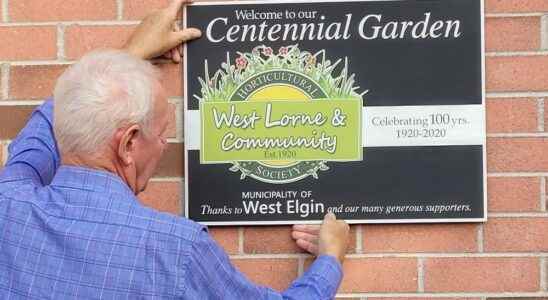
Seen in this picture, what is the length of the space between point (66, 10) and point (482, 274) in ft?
4.55

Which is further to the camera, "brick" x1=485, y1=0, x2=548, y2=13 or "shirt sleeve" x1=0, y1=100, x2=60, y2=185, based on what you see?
"brick" x1=485, y1=0, x2=548, y2=13

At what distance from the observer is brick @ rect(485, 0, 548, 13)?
7.52 feet

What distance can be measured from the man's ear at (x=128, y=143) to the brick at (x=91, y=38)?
705mm

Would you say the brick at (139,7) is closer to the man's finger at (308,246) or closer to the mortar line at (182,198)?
the mortar line at (182,198)

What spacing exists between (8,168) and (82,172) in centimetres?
34

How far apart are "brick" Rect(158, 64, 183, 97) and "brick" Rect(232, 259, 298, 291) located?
1.74ft

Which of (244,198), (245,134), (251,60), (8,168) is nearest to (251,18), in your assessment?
(251,60)

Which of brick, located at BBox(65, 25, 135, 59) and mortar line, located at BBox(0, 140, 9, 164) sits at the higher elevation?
brick, located at BBox(65, 25, 135, 59)

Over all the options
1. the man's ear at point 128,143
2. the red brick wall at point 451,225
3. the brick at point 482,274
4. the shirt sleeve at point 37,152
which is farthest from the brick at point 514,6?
the shirt sleeve at point 37,152

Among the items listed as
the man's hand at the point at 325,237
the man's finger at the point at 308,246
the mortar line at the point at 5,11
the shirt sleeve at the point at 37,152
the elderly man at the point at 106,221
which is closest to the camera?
the elderly man at the point at 106,221

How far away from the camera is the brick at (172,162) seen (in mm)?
2350

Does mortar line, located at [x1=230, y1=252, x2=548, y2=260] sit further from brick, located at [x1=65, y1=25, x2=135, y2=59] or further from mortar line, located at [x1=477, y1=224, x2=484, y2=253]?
brick, located at [x1=65, y1=25, x2=135, y2=59]

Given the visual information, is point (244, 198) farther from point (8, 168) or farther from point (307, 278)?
point (8, 168)

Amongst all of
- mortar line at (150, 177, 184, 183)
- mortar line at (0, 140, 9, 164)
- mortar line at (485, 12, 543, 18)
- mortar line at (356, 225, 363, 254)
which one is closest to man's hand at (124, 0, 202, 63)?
mortar line at (150, 177, 184, 183)
